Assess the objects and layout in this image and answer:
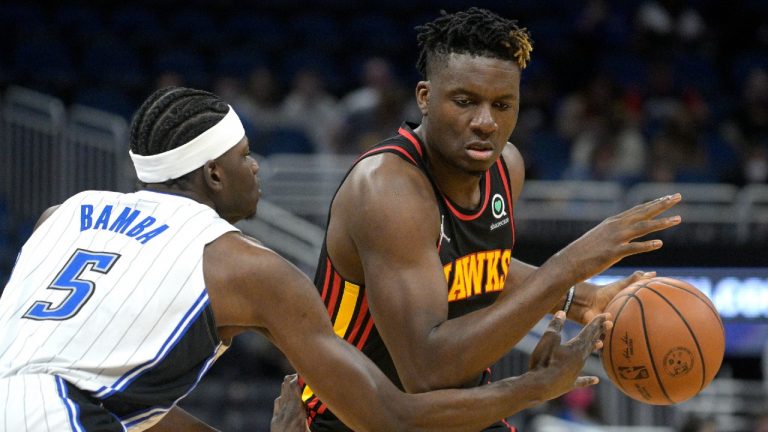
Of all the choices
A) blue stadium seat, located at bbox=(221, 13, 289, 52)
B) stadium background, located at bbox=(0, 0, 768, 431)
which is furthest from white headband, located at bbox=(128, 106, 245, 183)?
blue stadium seat, located at bbox=(221, 13, 289, 52)

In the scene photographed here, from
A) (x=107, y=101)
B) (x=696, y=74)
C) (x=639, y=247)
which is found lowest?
(x=107, y=101)

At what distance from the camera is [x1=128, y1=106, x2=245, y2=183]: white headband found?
3.65 meters

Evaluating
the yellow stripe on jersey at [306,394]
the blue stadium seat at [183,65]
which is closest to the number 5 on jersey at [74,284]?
the yellow stripe on jersey at [306,394]

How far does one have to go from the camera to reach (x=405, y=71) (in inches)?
539

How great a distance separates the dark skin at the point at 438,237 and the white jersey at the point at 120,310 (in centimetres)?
77

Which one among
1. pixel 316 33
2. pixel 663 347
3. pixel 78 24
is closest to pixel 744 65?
pixel 316 33

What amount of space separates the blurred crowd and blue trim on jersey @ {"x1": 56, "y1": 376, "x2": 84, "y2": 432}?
27.7 feet

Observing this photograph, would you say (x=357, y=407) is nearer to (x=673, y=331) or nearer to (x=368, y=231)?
(x=368, y=231)

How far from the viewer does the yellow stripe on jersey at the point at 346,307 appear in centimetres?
440

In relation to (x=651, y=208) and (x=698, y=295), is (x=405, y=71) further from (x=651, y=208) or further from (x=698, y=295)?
(x=651, y=208)

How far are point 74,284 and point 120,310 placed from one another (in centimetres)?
17

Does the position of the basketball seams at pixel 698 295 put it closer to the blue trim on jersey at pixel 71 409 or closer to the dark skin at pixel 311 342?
the dark skin at pixel 311 342

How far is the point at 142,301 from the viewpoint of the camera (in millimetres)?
3307

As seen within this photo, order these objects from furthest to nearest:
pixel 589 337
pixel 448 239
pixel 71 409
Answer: pixel 448 239 → pixel 589 337 → pixel 71 409
